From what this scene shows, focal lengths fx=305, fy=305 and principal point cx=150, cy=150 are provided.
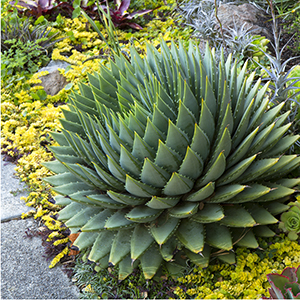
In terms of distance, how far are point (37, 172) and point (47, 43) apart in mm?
2372

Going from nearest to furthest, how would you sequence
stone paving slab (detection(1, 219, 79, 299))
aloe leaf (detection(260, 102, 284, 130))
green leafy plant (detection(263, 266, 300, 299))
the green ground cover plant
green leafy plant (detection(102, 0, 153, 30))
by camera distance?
green leafy plant (detection(263, 266, 300, 299)) → the green ground cover plant → aloe leaf (detection(260, 102, 284, 130)) → stone paving slab (detection(1, 219, 79, 299)) → green leafy plant (detection(102, 0, 153, 30))

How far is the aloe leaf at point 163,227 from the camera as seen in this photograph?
64.8 inches

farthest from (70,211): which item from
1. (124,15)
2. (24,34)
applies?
(124,15)

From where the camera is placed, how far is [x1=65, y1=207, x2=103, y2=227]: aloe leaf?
1.87 metres

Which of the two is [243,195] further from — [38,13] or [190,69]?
[38,13]

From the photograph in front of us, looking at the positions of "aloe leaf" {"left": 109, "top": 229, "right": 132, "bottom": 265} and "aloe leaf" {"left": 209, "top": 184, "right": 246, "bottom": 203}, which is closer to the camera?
"aloe leaf" {"left": 209, "top": 184, "right": 246, "bottom": 203}

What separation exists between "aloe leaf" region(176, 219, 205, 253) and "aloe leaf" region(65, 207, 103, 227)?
0.53 m

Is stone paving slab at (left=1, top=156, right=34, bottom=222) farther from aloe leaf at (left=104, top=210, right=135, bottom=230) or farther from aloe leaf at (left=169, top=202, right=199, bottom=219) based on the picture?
aloe leaf at (left=169, top=202, right=199, bottom=219)

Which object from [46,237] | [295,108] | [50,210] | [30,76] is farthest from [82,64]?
[295,108]

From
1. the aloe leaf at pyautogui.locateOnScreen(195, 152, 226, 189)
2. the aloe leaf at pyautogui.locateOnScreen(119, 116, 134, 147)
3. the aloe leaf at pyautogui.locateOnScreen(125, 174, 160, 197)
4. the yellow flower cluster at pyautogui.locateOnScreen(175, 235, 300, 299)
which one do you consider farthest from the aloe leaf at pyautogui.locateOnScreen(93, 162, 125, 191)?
the yellow flower cluster at pyautogui.locateOnScreen(175, 235, 300, 299)

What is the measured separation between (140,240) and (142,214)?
0.16 m

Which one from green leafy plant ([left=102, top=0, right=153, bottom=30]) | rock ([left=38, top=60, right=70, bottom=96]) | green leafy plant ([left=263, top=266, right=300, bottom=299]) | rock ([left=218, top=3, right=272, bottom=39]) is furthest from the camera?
green leafy plant ([left=102, top=0, right=153, bottom=30])

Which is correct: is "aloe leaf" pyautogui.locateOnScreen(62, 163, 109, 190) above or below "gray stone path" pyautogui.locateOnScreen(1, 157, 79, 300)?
above

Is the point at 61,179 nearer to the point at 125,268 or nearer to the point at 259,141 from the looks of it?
the point at 125,268
